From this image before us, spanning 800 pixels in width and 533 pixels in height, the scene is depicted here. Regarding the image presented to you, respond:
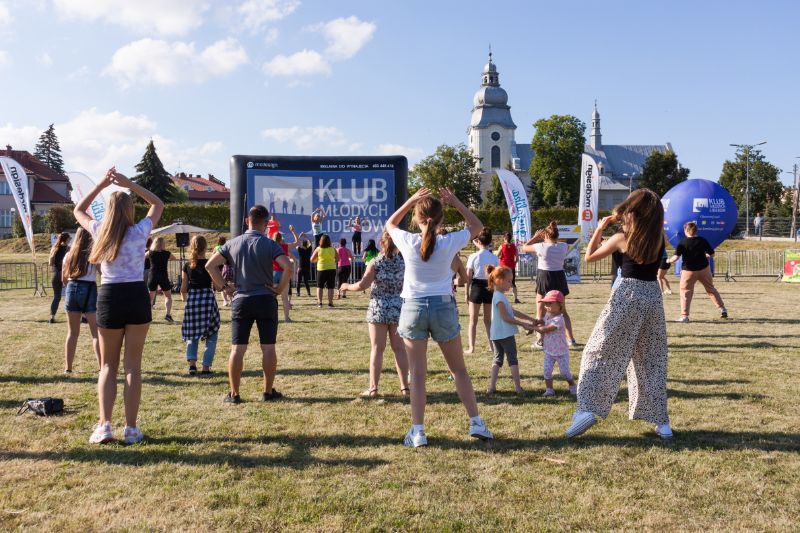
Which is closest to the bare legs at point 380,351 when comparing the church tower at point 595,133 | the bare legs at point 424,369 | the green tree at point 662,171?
the bare legs at point 424,369

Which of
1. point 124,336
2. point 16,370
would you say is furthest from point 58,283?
point 124,336

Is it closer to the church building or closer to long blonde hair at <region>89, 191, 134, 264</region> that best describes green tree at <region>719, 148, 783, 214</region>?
the church building

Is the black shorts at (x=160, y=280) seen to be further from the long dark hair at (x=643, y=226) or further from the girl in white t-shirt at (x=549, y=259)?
the long dark hair at (x=643, y=226)

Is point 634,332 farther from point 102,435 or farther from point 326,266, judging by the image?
point 326,266

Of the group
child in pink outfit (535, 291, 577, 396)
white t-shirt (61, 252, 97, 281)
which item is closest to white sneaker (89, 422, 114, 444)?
white t-shirt (61, 252, 97, 281)

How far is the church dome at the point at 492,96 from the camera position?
104812 mm

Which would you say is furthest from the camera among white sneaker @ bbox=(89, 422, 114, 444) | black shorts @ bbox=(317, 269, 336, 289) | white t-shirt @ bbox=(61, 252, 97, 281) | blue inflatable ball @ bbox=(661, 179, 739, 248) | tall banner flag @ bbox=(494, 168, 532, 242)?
blue inflatable ball @ bbox=(661, 179, 739, 248)

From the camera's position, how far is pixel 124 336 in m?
5.11

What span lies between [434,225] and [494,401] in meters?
2.50

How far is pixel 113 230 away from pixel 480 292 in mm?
5132

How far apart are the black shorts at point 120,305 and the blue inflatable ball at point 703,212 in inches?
843

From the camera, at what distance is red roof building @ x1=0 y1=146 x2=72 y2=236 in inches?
2596

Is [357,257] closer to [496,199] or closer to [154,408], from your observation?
[154,408]

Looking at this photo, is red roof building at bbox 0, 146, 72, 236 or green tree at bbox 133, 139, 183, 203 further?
red roof building at bbox 0, 146, 72, 236
